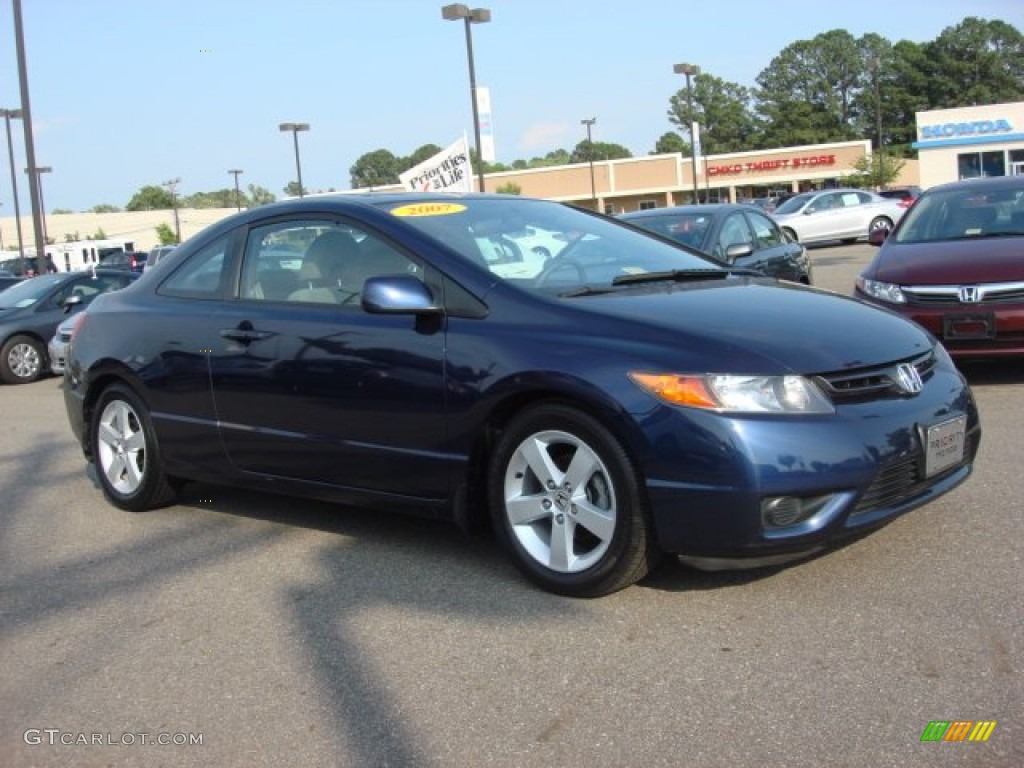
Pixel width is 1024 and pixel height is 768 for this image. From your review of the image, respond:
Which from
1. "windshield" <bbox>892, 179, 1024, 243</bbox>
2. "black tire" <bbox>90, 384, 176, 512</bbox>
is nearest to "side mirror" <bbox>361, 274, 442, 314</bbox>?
"black tire" <bbox>90, 384, 176, 512</bbox>

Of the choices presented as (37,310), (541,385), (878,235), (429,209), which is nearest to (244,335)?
(429,209)

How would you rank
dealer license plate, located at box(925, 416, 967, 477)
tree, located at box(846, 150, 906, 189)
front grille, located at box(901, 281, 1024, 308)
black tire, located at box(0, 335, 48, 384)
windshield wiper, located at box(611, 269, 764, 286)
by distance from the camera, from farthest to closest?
1. tree, located at box(846, 150, 906, 189)
2. black tire, located at box(0, 335, 48, 384)
3. front grille, located at box(901, 281, 1024, 308)
4. windshield wiper, located at box(611, 269, 764, 286)
5. dealer license plate, located at box(925, 416, 967, 477)

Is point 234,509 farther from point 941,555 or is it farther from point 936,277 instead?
point 936,277

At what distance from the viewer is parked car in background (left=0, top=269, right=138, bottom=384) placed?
1377cm

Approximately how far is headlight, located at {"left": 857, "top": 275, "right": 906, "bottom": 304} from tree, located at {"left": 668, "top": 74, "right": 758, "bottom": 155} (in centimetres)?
10895

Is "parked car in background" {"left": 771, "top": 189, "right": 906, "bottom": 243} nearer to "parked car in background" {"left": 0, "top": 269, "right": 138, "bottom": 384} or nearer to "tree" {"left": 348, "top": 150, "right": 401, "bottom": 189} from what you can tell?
"parked car in background" {"left": 0, "top": 269, "right": 138, "bottom": 384}

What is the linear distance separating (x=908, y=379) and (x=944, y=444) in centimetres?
29

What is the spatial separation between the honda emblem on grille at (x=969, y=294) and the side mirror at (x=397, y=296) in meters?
4.42

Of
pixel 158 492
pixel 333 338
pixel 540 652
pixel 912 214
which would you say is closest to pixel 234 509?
pixel 158 492

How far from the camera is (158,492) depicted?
5.60 metres

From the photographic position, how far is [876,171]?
2232 inches

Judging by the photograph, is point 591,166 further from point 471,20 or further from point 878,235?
point 878,235

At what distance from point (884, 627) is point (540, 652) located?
1127 millimetres

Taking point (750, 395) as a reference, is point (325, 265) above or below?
above
